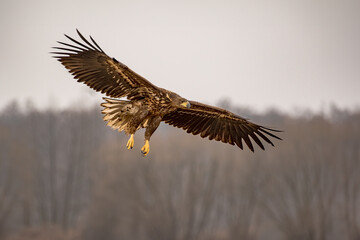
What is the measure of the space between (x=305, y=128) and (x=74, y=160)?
58.0 feet

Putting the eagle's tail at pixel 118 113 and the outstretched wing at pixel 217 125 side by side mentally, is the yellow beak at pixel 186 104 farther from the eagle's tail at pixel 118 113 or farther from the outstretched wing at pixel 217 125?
the outstretched wing at pixel 217 125

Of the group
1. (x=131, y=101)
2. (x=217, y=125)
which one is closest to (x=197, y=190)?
(x=217, y=125)

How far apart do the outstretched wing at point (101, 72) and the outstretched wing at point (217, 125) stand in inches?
40.5

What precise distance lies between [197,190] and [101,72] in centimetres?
2572

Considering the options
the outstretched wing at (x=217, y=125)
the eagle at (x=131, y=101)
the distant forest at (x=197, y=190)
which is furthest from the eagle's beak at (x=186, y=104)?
the distant forest at (x=197, y=190)

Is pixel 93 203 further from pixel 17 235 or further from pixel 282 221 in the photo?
pixel 282 221

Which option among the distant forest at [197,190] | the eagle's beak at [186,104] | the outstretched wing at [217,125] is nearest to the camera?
the eagle's beak at [186,104]

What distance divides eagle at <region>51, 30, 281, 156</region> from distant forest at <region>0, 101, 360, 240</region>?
23.2 m

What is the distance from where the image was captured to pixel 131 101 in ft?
20.2

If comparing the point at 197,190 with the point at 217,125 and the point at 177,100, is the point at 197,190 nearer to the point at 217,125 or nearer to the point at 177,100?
the point at 217,125

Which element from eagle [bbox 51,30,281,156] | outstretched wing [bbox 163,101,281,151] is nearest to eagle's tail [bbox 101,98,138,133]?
eagle [bbox 51,30,281,156]

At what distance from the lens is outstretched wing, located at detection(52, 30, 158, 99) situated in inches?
240

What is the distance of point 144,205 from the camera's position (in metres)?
30.4

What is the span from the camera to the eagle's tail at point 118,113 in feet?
19.8
